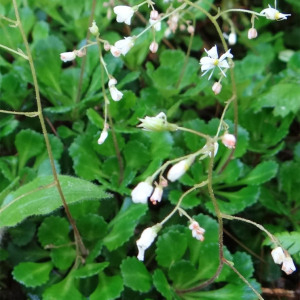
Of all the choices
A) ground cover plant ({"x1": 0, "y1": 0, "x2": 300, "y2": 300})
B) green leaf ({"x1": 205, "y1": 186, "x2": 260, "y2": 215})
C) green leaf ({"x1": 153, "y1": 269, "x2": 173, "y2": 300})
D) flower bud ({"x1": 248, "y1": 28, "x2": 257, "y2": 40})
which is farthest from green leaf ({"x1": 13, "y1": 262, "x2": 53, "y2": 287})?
flower bud ({"x1": 248, "y1": 28, "x2": 257, "y2": 40})

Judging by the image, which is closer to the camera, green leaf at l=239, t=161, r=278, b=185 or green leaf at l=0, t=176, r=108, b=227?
green leaf at l=0, t=176, r=108, b=227

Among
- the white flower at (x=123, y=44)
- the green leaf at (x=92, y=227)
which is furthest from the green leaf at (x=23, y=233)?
the white flower at (x=123, y=44)

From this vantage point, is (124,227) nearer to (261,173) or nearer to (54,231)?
(54,231)

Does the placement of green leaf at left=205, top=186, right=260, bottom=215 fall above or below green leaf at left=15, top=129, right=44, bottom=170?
below

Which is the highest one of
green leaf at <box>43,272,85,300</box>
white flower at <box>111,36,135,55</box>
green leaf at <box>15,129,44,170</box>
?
white flower at <box>111,36,135,55</box>

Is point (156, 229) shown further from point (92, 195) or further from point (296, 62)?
point (296, 62)

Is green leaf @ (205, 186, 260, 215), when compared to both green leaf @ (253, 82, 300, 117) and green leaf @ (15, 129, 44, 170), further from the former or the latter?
green leaf @ (15, 129, 44, 170)

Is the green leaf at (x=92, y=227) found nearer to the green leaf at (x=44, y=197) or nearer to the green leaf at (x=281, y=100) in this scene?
the green leaf at (x=44, y=197)

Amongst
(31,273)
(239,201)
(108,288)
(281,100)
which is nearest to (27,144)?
(31,273)
